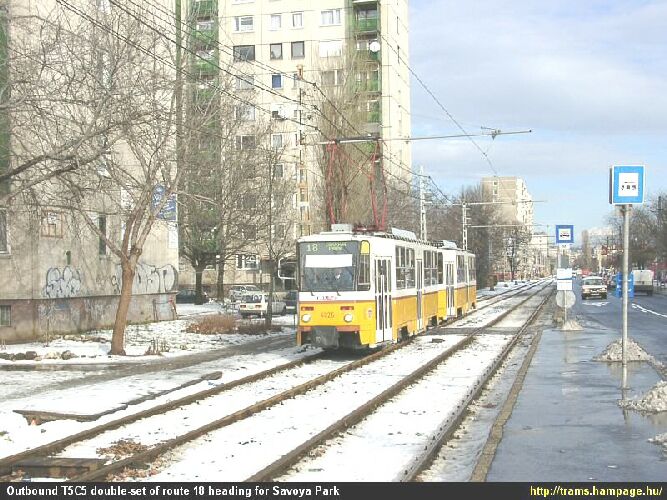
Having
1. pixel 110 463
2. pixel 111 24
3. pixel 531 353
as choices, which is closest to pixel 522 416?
pixel 110 463

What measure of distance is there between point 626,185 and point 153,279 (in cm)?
2469

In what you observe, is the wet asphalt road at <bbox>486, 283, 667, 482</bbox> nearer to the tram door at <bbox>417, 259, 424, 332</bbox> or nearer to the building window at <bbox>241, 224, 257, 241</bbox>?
the tram door at <bbox>417, 259, 424, 332</bbox>

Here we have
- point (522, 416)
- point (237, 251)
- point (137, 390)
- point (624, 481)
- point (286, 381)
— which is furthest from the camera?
point (237, 251)

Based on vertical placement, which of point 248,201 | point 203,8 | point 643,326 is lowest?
point 643,326

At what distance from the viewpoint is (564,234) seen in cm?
2717

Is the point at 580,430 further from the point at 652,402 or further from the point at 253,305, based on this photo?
the point at 253,305

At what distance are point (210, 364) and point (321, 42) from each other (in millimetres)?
56258

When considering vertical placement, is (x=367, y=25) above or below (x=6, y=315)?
above

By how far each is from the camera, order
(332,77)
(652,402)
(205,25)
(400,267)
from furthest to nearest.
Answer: (332,77) → (205,25) → (400,267) → (652,402)

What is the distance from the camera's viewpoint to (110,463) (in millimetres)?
8609

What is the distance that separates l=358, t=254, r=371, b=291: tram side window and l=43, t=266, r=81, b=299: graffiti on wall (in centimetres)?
1196

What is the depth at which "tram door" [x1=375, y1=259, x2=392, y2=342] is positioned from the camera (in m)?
19.8

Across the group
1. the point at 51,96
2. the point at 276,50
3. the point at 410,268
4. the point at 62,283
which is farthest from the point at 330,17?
the point at 51,96

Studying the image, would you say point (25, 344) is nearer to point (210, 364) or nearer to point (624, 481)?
point (210, 364)
